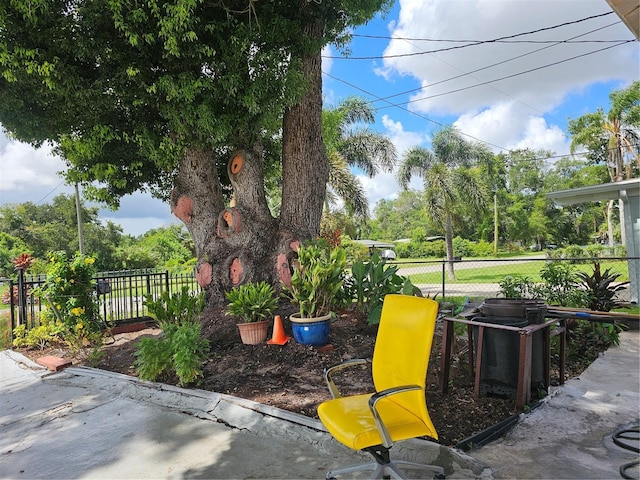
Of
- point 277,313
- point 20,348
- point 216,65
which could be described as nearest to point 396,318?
point 277,313

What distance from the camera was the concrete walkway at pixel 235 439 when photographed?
8.64 ft

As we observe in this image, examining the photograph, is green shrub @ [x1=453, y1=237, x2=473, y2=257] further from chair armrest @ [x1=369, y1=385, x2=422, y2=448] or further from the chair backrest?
chair armrest @ [x1=369, y1=385, x2=422, y2=448]

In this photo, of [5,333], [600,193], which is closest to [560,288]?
[600,193]

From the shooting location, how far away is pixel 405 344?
8.14 feet

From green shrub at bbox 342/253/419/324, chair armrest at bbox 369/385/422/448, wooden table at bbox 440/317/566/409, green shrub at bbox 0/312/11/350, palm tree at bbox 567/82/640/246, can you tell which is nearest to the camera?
chair armrest at bbox 369/385/422/448

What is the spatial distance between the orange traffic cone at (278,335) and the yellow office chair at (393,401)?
2518 millimetres

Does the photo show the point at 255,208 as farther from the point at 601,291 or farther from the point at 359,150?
the point at 359,150

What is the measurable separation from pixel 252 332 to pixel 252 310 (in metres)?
0.28

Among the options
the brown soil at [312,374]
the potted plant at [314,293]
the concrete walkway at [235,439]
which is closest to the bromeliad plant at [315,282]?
the potted plant at [314,293]

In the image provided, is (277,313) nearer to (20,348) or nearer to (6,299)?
(20,348)

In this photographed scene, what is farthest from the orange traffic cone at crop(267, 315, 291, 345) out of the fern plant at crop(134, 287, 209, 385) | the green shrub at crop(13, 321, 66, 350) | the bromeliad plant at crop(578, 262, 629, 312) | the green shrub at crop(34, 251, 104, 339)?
the bromeliad plant at crop(578, 262, 629, 312)

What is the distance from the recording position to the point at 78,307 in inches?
269

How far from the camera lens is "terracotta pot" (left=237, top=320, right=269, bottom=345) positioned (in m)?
5.20

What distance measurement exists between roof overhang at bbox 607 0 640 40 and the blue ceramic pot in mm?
3863
